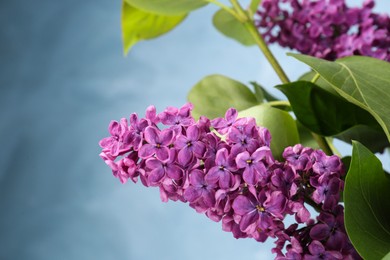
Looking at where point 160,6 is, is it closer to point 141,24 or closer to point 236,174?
point 141,24

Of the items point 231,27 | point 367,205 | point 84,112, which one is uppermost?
point 367,205

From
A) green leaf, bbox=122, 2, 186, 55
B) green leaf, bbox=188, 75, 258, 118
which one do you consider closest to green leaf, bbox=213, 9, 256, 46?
green leaf, bbox=122, 2, 186, 55

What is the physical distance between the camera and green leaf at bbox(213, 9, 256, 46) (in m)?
0.65

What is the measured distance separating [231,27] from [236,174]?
1.18 ft

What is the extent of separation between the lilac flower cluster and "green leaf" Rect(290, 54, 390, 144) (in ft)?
0.27

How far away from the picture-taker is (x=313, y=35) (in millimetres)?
503

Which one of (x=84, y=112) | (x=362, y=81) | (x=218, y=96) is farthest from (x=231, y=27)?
(x=84, y=112)

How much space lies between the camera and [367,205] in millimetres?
334

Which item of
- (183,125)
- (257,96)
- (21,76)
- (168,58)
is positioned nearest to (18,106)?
(21,76)

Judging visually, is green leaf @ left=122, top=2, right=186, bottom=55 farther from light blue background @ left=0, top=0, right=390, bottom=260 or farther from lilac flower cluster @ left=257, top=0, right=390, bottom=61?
light blue background @ left=0, top=0, right=390, bottom=260

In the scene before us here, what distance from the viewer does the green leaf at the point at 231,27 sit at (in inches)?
25.4

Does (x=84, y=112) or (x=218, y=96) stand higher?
(x=218, y=96)

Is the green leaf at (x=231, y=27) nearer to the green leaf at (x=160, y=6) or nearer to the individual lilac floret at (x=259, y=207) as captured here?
the green leaf at (x=160, y=6)

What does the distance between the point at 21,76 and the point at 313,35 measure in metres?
1.24
